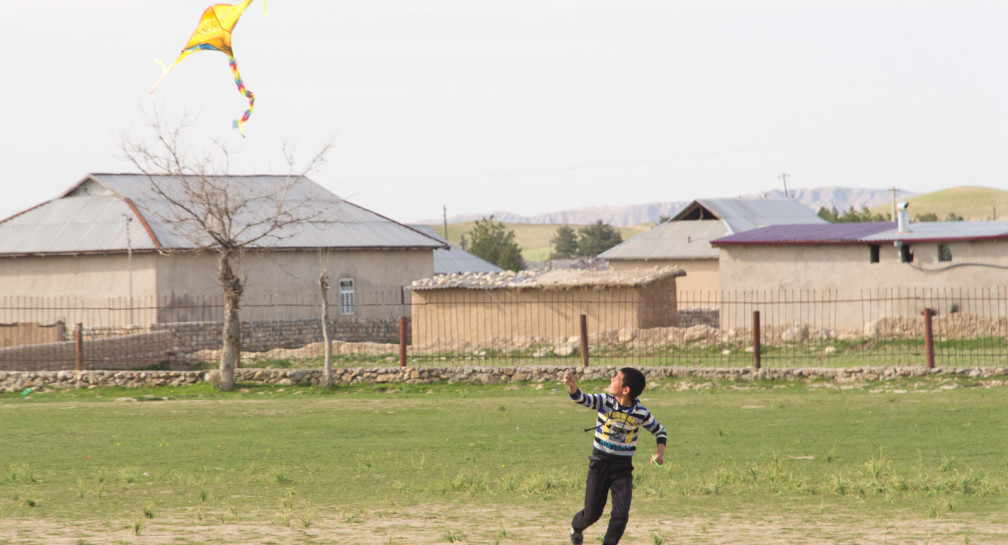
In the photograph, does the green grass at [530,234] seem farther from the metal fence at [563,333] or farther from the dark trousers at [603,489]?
the dark trousers at [603,489]

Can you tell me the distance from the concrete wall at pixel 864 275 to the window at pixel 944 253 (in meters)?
0.11

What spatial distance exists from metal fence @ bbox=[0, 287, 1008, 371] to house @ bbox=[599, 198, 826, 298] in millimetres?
18019

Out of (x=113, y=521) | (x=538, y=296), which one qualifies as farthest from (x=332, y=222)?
(x=113, y=521)

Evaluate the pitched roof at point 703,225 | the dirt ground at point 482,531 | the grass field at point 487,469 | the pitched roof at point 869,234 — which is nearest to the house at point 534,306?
the pitched roof at point 869,234

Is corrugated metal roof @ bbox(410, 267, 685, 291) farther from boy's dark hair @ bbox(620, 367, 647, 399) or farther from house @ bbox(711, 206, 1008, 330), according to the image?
boy's dark hair @ bbox(620, 367, 647, 399)

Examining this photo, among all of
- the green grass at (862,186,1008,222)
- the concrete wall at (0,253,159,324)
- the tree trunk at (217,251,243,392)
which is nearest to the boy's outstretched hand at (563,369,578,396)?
the tree trunk at (217,251,243,392)

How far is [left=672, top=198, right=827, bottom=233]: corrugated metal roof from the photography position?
61.2 meters

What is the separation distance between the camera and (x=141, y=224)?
38.5 m

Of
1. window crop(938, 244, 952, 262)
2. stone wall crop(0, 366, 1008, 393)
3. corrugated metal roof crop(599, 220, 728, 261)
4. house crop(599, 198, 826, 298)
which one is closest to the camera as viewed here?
stone wall crop(0, 366, 1008, 393)

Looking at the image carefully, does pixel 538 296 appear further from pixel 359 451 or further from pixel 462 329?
pixel 359 451

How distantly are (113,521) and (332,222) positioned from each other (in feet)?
117

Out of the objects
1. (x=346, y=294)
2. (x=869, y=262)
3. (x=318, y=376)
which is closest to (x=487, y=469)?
(x=318, y=376)

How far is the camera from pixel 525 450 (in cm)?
1373

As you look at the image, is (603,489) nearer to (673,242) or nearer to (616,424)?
(616,424)
